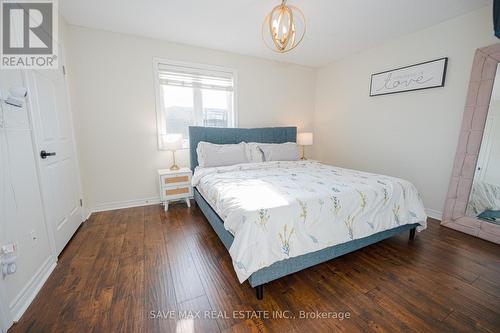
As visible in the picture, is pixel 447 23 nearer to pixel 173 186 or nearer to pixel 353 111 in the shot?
pixel 353 111

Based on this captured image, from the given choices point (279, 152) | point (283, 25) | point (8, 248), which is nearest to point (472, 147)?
point (279, 152)

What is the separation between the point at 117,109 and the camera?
2922 millimetres

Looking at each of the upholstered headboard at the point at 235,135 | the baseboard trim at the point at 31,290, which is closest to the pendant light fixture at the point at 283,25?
the upholstered headboard at the point at 235,135

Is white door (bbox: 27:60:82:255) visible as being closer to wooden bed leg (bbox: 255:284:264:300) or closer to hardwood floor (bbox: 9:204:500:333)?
hardwood floor (bbox: 9:204:500:333)

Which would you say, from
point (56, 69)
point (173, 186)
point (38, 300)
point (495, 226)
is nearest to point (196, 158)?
point (173, 186)

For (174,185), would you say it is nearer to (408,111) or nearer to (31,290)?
(31,290)

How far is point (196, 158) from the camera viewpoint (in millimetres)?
3238

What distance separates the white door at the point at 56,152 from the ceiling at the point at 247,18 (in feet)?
3.03

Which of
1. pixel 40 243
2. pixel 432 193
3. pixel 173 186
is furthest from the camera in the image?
pixel 173 186

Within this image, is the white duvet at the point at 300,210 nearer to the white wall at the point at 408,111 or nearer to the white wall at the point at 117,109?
the white wall at the point at 408,111

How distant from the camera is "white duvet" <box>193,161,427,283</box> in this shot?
1.34 metres

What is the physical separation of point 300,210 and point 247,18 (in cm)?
242

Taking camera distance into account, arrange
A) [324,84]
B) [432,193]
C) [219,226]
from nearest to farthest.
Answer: [219,226] < [432,193] < [324,84]

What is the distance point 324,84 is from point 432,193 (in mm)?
2767
